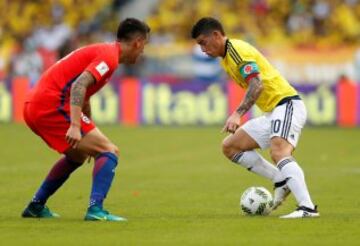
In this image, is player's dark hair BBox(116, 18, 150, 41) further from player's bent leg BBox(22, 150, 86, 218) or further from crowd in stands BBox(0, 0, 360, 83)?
crowd in stands BBox(0, 0, 360, 83)

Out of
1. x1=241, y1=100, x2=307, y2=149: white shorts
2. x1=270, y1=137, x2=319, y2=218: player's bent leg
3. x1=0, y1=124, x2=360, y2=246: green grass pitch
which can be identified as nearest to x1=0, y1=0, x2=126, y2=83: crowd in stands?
x1=0, y1=124, x2=360, y2=246: green grass pitch

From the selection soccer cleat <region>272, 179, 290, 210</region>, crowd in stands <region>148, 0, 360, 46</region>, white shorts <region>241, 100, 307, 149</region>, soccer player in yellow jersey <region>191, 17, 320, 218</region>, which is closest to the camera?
soccer player in yellow jersey <region>191, 17, 320, 218</region>

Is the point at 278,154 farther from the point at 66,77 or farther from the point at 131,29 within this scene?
the point at 66,77

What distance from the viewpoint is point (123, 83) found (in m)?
28.7

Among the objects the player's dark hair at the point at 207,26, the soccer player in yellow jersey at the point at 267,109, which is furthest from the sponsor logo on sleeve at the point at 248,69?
the player's dark hair at the point at 207,26

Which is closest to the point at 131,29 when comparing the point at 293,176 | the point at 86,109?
the point at 86,109

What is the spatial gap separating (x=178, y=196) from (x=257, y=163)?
86.0 inches

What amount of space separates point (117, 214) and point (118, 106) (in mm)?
18239

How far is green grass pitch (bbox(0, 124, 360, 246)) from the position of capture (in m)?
8.73

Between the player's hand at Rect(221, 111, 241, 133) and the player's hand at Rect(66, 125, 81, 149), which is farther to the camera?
the player's hand at Rect(221, 111, 241, 133)

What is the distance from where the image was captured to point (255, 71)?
33.5 ft

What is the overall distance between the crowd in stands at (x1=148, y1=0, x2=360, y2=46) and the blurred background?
0.11 feet

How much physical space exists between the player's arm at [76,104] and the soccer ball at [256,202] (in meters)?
2.21

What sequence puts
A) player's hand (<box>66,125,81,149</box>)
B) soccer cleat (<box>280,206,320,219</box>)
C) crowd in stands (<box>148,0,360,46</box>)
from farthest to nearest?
1. crowd in stands (<box>148,0,360,46</box>)
2. soccer cleat (<box>280,206,320,219</box>)
3. player's hand (<box>66,125,81,149</box>)
